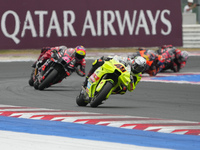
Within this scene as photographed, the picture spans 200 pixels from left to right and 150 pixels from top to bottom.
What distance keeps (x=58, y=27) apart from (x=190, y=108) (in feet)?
50.7

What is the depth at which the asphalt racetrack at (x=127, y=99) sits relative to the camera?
11466 millimetres

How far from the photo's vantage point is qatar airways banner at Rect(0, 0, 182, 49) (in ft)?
86.1

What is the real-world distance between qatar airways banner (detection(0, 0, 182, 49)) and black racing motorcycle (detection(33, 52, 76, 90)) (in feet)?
35.9

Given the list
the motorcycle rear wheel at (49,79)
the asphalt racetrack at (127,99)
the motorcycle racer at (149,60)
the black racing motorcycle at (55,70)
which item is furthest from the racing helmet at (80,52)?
the motorcycle racer at (149,60)

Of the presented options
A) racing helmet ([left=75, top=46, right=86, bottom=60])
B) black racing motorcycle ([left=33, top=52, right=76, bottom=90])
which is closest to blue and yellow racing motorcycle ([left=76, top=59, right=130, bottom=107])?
racing helmet ([left=75, top=46, right=86, bottom=60])

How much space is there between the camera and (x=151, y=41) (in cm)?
2811

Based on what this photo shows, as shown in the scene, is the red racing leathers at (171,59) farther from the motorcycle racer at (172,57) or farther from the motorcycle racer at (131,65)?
the motorcycle racer at (131,65)

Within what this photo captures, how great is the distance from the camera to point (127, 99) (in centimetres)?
1391

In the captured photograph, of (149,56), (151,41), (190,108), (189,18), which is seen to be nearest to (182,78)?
(149,56)

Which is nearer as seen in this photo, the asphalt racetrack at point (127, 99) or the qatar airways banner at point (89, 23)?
the asphalt racetrack at point (127, 99)

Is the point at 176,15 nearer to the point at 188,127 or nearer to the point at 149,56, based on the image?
the point at 149,56

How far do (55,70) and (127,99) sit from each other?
219 cm

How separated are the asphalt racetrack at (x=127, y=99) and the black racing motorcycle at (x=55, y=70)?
258 mm

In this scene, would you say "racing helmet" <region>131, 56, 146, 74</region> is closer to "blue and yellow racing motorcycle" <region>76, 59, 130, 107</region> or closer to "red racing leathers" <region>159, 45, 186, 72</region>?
"blue and yellow racing motorcycle" <region>76, 59, 130, 107</region>
